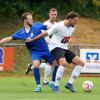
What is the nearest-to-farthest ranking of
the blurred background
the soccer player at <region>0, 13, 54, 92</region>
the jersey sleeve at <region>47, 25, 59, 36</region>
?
the jersey sleeve at <region>47, 25, 59, 36</region>
the soccer player at <region>0, 13, 54, 92</region>
the blurred background

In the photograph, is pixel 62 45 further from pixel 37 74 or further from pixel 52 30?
pixel 37 74

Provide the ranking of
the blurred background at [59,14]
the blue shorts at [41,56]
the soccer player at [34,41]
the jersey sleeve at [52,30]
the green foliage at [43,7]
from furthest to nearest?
the blurred background at [59,14] → the green foliage at [43,7] → the blue shorts at [41,56] → the soccer player at [34,41] → the jersey sleeve at [52,30]

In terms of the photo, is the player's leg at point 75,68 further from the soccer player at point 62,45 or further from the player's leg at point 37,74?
the player's leg at point 37,74

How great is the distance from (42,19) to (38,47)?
752 inches

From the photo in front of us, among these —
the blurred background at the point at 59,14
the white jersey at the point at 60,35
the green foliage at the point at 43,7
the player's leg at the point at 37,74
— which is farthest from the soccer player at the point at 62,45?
the green foliage at the point at 43,7

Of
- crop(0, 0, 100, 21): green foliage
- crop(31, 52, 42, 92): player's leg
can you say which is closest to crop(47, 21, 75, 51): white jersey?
crop(31, 52, 42, 92): player's leg

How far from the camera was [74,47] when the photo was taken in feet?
85.4

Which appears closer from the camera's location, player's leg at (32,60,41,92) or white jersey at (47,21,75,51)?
white jersey at (47,21,75,51)

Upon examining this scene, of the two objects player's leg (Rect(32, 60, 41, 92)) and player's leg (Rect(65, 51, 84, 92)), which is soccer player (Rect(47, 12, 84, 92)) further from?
player's leg (Rect(32, 60, 41, 92))

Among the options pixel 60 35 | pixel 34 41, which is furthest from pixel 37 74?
pixel 60 35

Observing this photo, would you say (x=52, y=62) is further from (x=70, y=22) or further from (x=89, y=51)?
(x=89, y=51)

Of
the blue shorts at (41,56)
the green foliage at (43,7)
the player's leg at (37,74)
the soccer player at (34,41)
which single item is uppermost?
the green foliage at (43,7)

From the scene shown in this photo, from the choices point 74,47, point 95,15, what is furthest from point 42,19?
point 74,47

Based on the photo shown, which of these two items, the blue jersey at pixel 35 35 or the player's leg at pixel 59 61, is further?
the blue jersey at pixel 35 35
